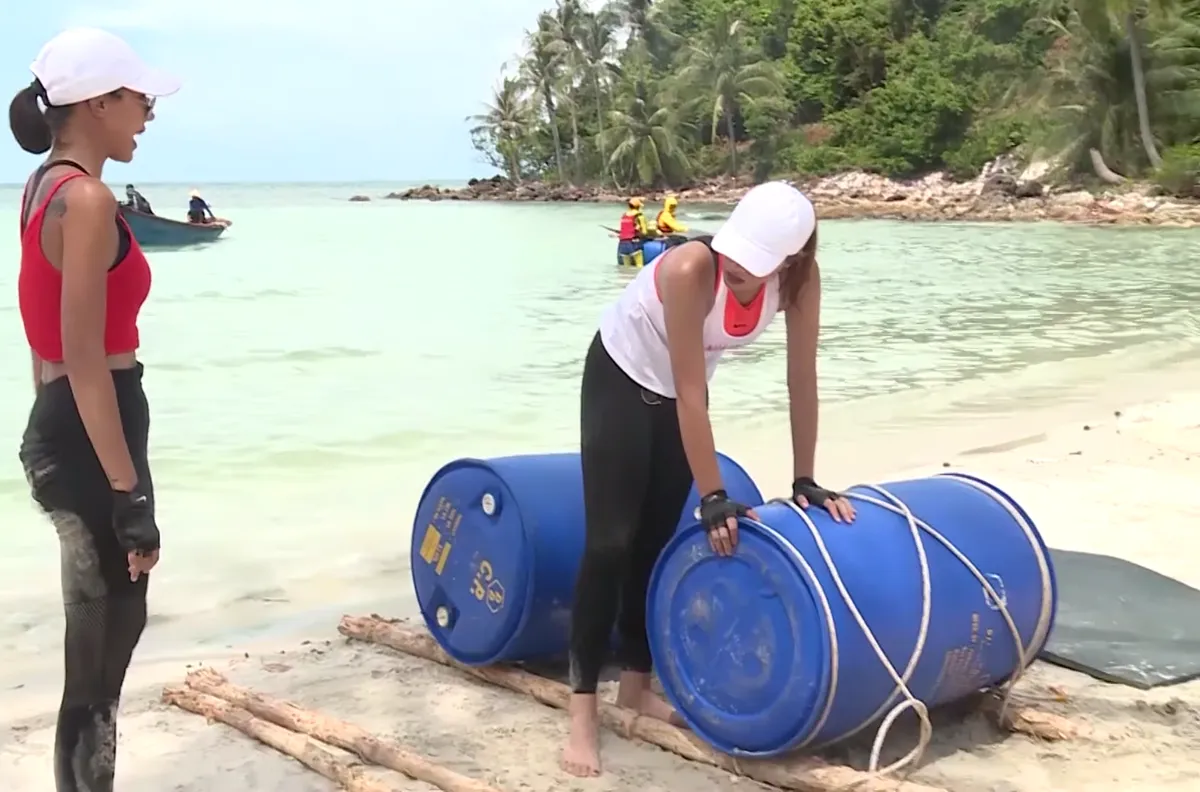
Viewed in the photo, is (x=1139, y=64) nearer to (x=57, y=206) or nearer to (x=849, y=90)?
(x=849, y=90)

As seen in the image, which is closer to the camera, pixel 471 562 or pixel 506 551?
pixel 506 551

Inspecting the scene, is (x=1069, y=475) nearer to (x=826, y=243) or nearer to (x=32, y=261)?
(x=32, y=261)

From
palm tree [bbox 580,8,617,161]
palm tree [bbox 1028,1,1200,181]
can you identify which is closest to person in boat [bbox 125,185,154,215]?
palm tree [bbox 1028,1,1200,181]

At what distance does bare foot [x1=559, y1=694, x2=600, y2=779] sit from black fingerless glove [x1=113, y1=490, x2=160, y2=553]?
1.21 m

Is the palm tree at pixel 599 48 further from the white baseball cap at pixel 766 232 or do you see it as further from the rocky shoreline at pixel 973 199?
the white baseball cap at pixel 766 232

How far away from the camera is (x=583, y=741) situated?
3023 millimetres

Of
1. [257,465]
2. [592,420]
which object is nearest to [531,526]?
[592,420]

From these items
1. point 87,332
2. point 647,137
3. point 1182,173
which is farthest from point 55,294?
point 647,137

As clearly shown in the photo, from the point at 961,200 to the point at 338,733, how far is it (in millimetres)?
41757

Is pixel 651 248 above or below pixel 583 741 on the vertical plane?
above

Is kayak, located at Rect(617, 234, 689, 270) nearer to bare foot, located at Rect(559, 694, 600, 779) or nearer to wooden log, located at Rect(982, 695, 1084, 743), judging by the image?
wooden log, located at Rect(982, 695, 1084, 743)

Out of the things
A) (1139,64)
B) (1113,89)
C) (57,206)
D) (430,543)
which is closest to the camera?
(57,206)

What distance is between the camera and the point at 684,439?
2.83 meters

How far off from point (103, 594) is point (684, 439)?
50.0 inches
